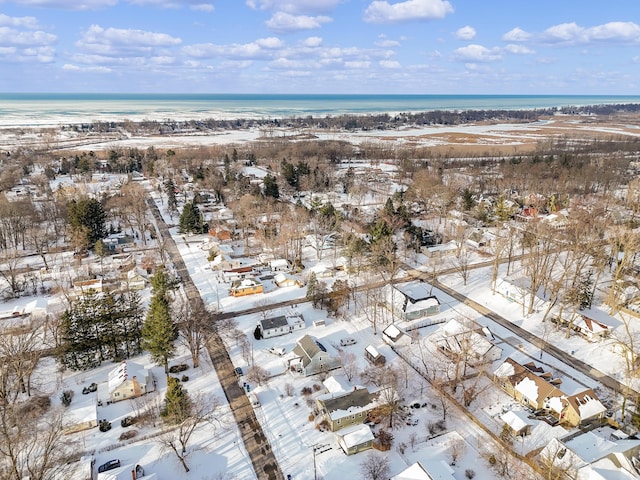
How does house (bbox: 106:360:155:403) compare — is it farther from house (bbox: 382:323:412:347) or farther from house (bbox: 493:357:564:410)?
house (bbox: 493:357:564:410)

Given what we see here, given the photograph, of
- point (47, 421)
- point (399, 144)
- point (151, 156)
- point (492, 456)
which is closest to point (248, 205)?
point (47, 421)

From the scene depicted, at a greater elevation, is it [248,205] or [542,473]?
[248,205]

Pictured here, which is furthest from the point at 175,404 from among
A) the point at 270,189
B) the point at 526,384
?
the point at 270,189

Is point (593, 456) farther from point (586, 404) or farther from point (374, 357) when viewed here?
point (374, 357)

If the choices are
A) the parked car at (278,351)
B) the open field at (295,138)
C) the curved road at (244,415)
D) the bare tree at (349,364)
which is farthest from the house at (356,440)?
the open field at (295,138)

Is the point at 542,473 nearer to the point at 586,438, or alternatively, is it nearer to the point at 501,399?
the point at 586,438
